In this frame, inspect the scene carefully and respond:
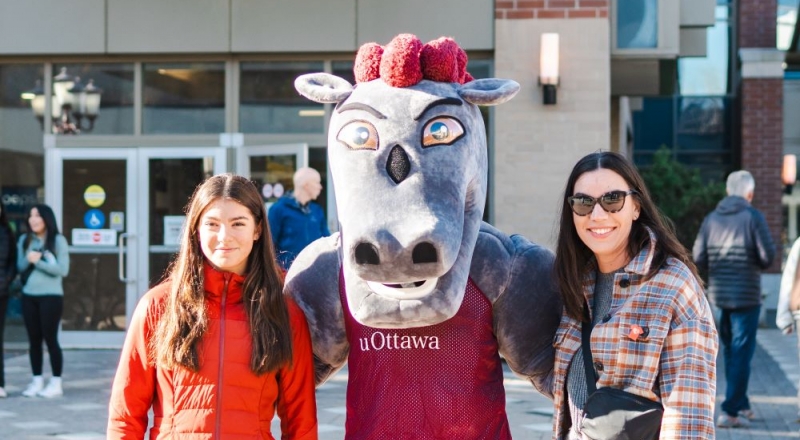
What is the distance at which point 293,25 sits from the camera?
10117 mm

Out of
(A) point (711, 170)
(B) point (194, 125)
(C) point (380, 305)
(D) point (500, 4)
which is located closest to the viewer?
(C) point (380, 305)

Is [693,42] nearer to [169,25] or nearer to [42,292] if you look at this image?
[169,25]

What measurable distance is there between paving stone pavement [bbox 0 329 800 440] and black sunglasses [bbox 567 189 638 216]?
13.9 ft

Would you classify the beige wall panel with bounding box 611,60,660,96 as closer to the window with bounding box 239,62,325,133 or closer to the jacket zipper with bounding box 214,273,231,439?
the window with bounding box 239,62,325,133

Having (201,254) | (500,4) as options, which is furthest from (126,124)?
(201,254)

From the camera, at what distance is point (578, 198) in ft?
9.16

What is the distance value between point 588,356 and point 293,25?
7989 mm

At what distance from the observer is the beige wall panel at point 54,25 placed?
10.4 meters

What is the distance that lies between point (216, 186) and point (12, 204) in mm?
9094

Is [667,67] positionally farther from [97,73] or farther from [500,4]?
[97,73]

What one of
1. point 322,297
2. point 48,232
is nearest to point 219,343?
point 322,297

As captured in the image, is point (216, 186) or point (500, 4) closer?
point (216, 186)

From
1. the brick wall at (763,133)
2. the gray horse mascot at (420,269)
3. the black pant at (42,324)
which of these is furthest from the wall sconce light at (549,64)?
the brick wall at (763,133)

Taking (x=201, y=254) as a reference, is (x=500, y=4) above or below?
above
